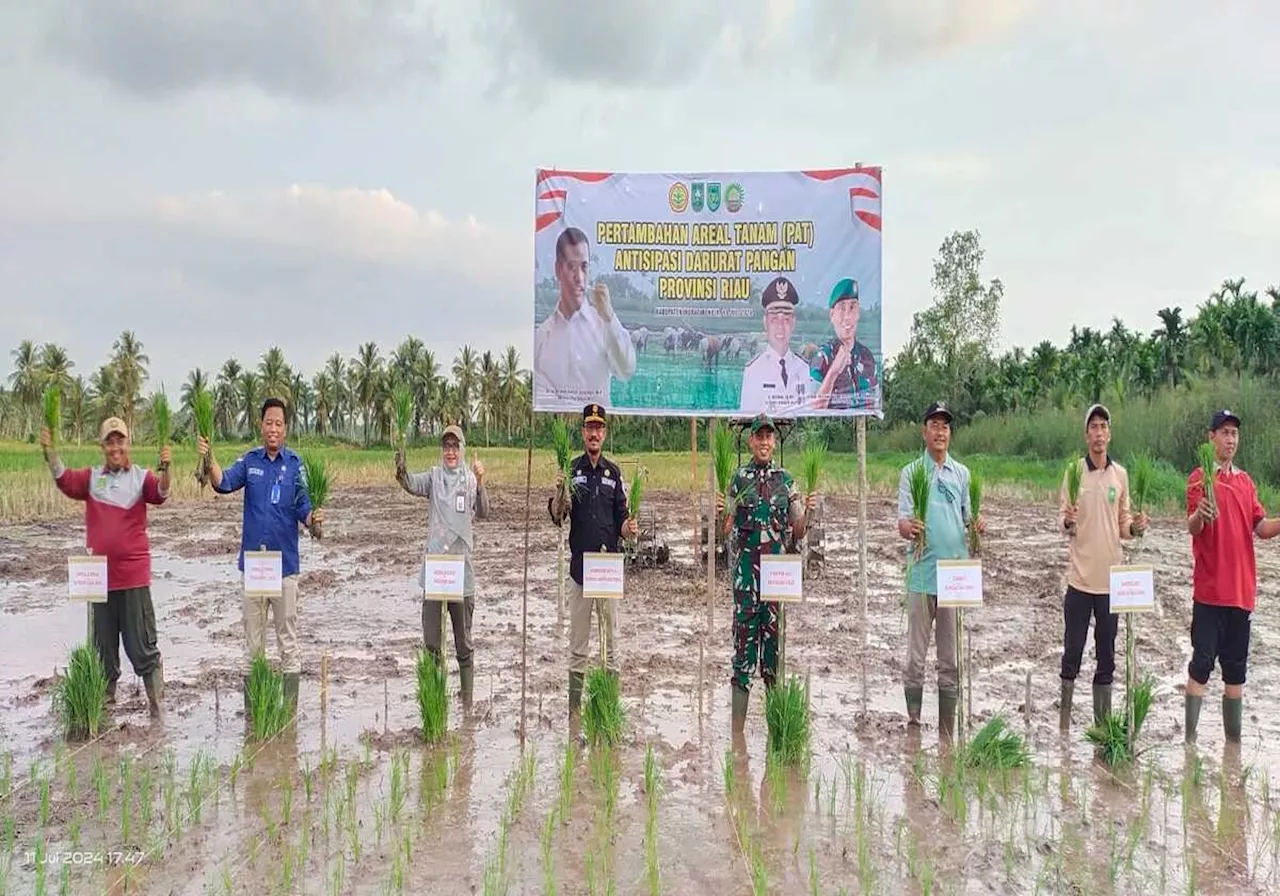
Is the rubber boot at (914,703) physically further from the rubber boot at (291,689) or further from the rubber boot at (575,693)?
the rubber boot at (291,689)

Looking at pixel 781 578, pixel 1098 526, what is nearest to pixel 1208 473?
pixel 1098 526

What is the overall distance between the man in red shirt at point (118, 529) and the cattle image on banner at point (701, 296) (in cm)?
295

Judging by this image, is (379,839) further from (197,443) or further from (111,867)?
(197,443)

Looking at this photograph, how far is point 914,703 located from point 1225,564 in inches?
80.1

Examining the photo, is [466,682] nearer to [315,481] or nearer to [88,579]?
[315,481]

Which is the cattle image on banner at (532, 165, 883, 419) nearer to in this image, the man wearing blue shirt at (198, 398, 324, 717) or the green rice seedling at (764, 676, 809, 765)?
the man wearing blue shirt at (198, 398, 324, 717)

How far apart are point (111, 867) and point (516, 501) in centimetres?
1833

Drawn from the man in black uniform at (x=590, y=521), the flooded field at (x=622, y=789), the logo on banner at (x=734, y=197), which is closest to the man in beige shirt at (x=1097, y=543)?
the flooded field at (x=622, y=789)

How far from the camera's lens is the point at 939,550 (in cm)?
553

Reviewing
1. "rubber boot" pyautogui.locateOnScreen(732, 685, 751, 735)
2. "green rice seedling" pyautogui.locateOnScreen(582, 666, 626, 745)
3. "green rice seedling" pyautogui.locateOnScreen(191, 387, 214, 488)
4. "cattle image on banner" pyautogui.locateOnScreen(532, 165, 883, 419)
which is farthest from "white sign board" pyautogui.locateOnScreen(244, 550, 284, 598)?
"rubber boot" pyautogui.locateOnScreen(732, 685, 751, 735)

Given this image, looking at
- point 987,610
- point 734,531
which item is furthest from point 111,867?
point 987,610

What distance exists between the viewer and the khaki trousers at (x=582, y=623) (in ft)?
19.0

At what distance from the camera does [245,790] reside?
4.82m

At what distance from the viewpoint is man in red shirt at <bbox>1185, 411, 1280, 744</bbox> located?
527cm
